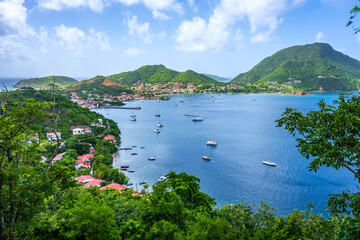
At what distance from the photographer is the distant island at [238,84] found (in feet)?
395

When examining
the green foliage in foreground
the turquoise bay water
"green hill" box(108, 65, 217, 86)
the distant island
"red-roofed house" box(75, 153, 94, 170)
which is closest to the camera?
the green foliage in foreground

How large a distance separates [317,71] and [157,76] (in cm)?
13387

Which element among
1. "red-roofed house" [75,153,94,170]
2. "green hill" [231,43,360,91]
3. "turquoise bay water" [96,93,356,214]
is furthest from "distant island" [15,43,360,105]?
"red-roofed house" [75,153,94,170]

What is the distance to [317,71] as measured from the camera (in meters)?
142

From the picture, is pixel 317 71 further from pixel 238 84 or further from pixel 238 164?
pixel 238 164

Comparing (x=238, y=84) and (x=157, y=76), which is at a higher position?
(x=157, y=76)

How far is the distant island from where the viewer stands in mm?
120500

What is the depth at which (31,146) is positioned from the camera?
4.55 metres

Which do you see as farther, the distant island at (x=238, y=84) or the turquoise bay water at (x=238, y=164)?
the distant island at (x=238, y=84)

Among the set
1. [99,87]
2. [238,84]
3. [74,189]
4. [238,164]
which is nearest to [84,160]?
[238,164]

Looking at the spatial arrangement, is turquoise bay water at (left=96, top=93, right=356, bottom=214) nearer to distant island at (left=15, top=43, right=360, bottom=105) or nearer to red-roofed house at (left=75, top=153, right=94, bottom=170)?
red-roofed house at (left=75, top=153, right=94, bottom=170)

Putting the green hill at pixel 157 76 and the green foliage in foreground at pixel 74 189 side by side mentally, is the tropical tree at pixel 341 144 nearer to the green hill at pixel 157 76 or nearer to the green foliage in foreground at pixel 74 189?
the green foliage in foreground at pixel 74 189

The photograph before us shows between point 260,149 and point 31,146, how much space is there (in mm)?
35839

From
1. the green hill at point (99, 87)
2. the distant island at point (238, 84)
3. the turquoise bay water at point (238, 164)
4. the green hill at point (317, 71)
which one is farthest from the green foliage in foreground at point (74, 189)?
the green hill at point (317, 71)
